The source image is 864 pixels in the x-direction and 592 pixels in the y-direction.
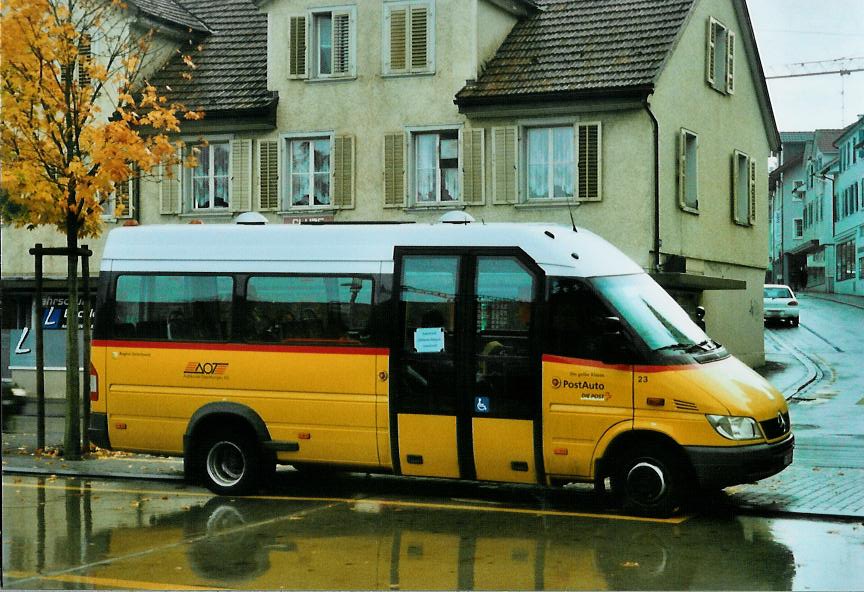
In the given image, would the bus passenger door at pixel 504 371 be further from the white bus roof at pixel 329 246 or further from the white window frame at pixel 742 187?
the white window frame at pixel 742 187

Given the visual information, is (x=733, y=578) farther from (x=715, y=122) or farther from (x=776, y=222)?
(x=776, y=222)

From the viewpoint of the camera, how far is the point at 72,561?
9148 mm

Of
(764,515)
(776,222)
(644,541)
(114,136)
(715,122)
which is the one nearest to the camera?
(644,541)

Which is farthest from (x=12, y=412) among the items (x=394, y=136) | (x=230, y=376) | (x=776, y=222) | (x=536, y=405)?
(x=776, y=222)

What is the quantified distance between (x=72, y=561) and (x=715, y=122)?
2312cm

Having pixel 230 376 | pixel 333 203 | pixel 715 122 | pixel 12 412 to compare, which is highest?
pixel 715 122

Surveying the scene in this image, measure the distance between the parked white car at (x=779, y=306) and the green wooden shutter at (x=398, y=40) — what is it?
2379cm

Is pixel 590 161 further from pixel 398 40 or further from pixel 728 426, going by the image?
pixel 728 426

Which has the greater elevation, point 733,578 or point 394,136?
point 394,136

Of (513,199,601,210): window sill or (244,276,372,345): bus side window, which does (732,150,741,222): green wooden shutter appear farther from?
(244,276,372,345): bus side window

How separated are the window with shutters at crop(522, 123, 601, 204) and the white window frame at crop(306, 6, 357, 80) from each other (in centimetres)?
423

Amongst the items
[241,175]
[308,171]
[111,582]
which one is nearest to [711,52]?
[308,171]

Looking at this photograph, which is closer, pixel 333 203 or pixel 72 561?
pixel 72 561

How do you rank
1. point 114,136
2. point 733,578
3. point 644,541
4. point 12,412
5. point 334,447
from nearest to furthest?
point 733,578
point 644,541
point 334,447
point 114,136
point 12,412
